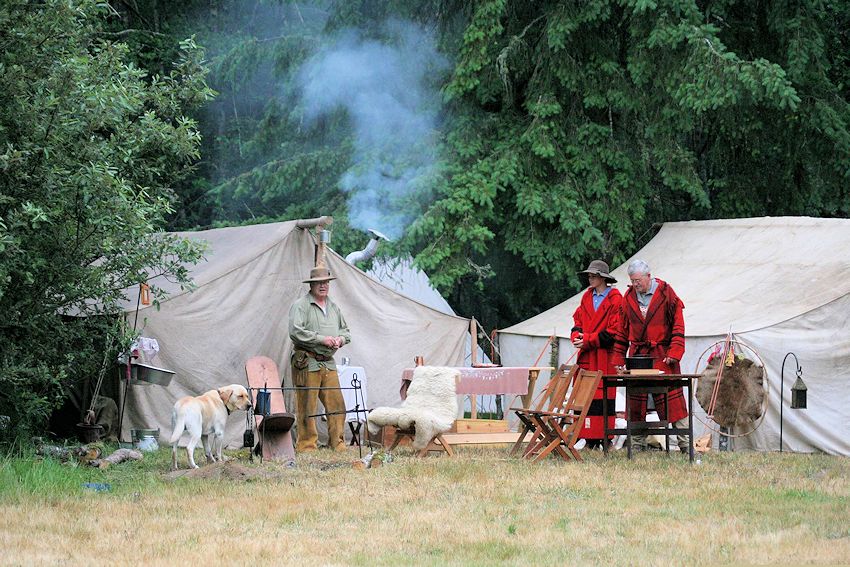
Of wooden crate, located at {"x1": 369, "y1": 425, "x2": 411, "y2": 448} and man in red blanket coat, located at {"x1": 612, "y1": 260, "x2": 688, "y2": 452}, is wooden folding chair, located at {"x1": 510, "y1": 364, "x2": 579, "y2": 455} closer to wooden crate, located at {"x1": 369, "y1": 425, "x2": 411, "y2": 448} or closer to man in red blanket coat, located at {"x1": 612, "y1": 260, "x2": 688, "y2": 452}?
man in red blanket coat, located at {"x1": 612, "y1": 260, "x2": 688, "y2": 452}

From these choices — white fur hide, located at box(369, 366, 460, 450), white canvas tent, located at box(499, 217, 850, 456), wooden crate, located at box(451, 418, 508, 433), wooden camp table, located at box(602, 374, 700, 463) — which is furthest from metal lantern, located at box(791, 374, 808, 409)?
white fur hide, located at box(369, 366, 460, 450)

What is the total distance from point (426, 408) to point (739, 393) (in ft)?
8.41

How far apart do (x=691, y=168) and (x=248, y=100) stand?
663 centimetres

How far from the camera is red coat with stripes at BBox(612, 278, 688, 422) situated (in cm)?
866

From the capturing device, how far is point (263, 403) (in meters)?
8.93

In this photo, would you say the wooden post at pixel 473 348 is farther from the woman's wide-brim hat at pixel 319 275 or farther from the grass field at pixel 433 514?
the grass field at pixel 433 514

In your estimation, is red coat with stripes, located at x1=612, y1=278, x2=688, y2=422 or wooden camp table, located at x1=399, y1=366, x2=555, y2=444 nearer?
red coat with stripes, located at x1=612, y1=278, x2=688, y2=422

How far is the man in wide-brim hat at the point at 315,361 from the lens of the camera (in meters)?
9.66

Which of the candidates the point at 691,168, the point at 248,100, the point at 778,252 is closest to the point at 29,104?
the point at 778,252

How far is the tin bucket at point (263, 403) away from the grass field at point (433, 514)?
0.63 meters

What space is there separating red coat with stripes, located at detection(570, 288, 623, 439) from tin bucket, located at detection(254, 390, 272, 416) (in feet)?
7.65

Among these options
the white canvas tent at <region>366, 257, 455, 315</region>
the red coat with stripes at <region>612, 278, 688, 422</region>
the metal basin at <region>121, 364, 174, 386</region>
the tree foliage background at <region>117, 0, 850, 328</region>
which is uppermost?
the tree foliage background at <region>117, 0, 850, 328</region>

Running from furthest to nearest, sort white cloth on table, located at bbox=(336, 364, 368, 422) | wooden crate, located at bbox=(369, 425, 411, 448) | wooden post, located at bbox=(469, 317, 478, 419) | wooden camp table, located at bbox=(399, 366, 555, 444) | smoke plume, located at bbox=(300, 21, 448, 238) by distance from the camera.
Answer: smoke plume, located at bbox=(300, 21, 448, 238)
wooden post, located at bbox=(469, 317, 478, 419)
white cloth on table, located at bbox=(336, 364, 368, 422)
wooden crate, located at bbox=(369, 425, 411, 448)
wooden camp table, located at bbox=(399, 366, 555, 444)

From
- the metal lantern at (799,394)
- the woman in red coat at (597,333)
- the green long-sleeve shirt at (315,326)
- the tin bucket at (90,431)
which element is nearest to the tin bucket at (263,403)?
the green long-sleeve shirt at (315,326)
